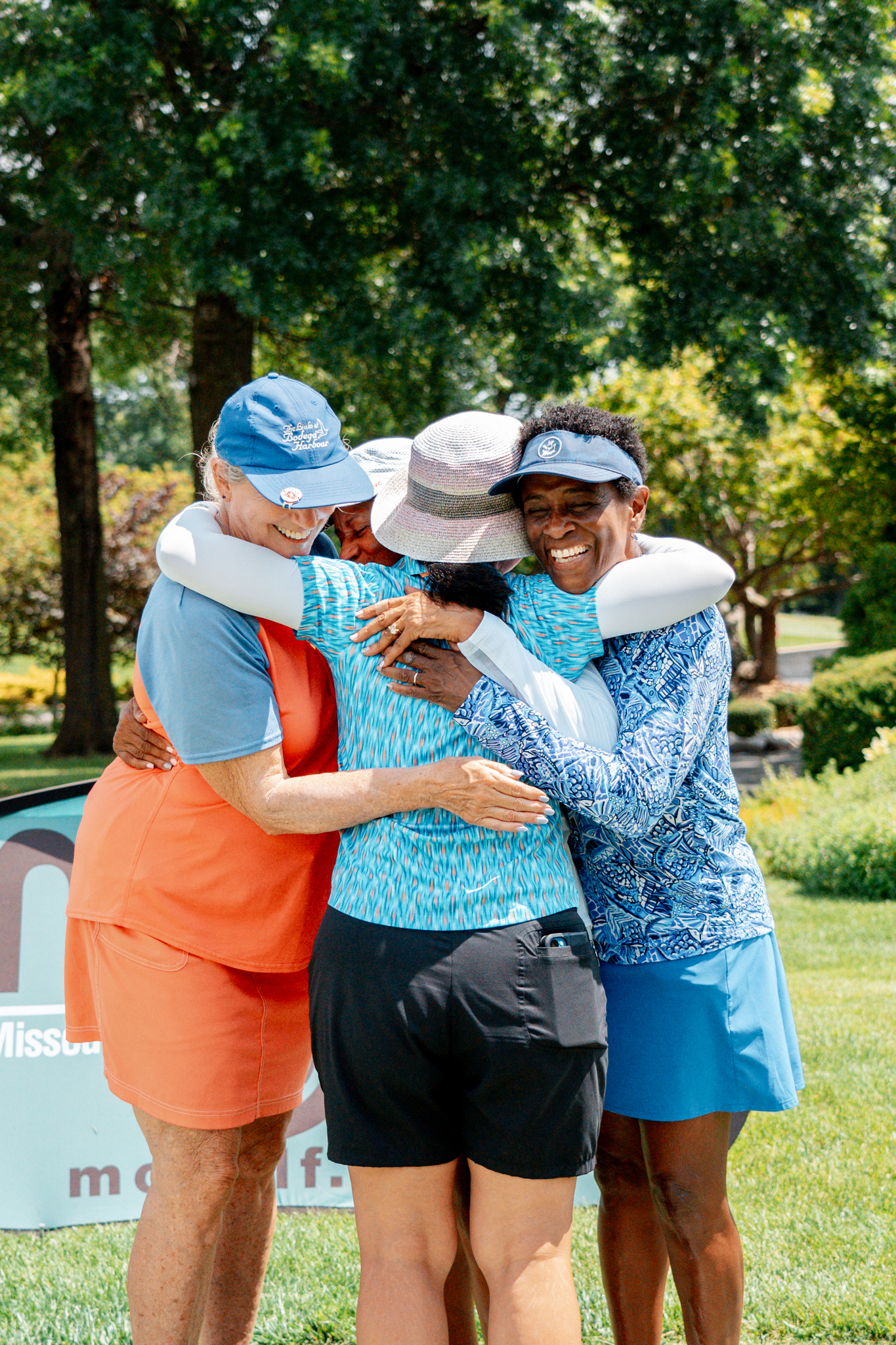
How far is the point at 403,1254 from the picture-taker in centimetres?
192

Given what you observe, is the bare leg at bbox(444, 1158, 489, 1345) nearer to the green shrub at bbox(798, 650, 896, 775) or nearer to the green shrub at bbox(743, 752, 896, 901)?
the green shrub at bbox(743, 752, 896, 901)

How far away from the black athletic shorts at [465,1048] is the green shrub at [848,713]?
31.5 ft

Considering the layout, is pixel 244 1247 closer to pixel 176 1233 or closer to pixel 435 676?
pixel 176 1233

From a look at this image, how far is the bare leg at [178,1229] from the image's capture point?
2.14 meters

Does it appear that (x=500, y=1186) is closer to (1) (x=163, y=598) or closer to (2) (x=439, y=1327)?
(2) (x=439, y=1327)

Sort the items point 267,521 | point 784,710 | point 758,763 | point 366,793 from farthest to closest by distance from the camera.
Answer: point 784,710 < point 758,763 < point 267,521 < point 366,793

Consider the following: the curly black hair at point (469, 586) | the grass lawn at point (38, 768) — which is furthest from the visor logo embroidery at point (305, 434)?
the grass lawn at point (38, 768)

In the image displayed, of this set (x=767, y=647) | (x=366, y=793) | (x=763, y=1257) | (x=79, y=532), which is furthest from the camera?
(x=767, y=647)

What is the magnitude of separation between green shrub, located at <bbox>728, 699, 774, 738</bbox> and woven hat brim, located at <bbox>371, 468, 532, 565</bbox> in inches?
763

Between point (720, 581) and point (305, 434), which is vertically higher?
point (305, 434)

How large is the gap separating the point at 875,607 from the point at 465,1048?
1514 centimetres

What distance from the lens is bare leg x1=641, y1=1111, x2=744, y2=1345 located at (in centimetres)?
226

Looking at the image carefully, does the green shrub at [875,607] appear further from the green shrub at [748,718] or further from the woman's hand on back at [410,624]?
the woman's hand on back at [410,624]

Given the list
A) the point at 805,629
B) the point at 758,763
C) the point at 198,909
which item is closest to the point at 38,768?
the point at 758,763
